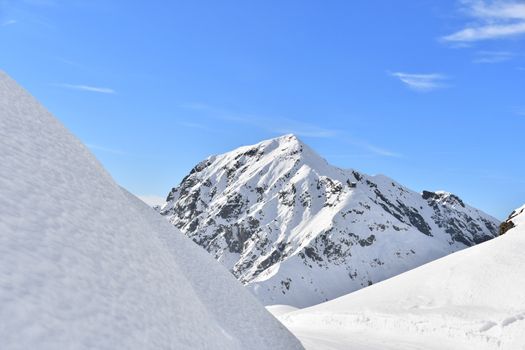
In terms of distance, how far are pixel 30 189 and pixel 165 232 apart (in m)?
10.2

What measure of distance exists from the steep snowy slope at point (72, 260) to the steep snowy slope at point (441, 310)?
1566 centimetres

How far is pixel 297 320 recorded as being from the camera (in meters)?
40.4

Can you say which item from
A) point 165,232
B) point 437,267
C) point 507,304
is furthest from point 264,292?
point 165,232

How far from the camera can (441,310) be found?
113 feet

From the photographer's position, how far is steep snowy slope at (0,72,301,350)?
5.38 m

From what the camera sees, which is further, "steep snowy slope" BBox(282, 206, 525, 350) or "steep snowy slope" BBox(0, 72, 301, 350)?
"steep snowy slope" BBox(282, 206, 525, 350)

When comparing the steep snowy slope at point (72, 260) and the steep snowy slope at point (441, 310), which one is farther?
the steep snowy slope at point (441, 310)

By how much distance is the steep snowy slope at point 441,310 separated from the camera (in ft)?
93.8

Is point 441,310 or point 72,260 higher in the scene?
point 72,260

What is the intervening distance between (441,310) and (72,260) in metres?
32.1

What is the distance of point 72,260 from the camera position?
260 inches

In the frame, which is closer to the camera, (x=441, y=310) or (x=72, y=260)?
(x=72, y=260)

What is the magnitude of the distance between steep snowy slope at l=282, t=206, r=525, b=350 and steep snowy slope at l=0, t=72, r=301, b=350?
15.7m

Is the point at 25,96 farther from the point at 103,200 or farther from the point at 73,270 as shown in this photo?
the point at 73,270
